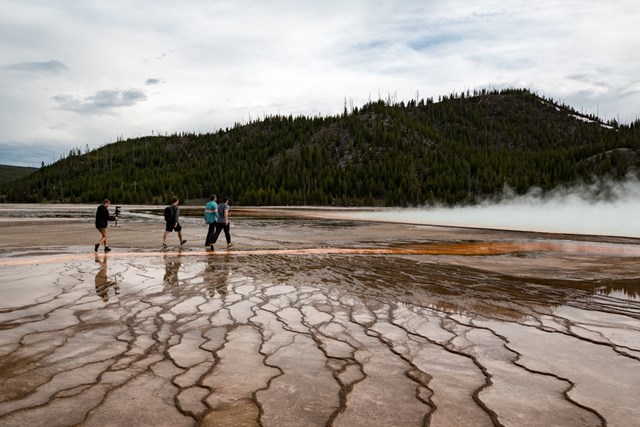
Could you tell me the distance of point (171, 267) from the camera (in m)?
12.5

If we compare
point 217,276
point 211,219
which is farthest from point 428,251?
point 217,276

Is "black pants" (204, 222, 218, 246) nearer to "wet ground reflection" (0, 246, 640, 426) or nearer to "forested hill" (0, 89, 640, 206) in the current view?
"wet ground reflection" (0, 246, 640, 426)

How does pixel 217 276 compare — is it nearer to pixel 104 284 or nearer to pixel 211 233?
pixel 104 284

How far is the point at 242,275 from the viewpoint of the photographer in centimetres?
1133

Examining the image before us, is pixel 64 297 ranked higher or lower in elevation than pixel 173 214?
lower

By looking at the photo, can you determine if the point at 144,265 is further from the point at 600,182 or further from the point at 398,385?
the point at 600,182

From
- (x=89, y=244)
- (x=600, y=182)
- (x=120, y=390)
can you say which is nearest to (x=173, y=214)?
(x=89, y=244)

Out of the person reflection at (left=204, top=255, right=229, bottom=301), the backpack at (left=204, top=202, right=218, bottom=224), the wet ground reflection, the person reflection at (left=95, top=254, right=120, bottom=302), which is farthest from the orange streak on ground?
the wet ground reflection

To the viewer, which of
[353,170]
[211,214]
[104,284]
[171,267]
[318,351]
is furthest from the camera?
[353,170]

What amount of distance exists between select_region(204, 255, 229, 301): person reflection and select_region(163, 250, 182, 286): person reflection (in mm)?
768

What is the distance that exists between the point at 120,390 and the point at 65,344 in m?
1.95

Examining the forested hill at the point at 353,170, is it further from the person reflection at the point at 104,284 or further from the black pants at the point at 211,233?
the person reflection at the point at 104,284

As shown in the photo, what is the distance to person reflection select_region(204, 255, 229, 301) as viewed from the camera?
9.18 m

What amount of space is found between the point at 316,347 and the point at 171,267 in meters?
7.98
